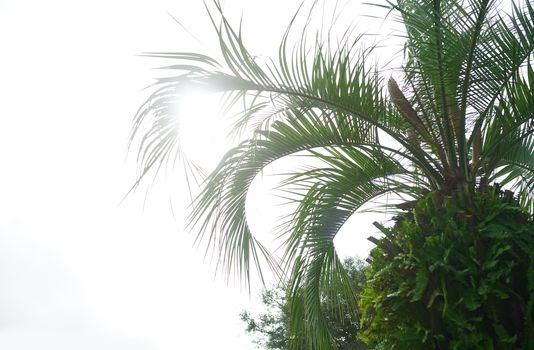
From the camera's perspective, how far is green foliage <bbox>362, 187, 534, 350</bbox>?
3.29m

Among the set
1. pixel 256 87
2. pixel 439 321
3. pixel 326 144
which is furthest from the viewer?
pixel 326 144

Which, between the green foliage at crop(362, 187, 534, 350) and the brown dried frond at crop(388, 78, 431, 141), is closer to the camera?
the green foliage at crop(362, 187, 534, 350)

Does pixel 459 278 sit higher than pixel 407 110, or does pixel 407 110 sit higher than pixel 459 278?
pixel 407 110

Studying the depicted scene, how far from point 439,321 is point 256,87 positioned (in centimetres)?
195

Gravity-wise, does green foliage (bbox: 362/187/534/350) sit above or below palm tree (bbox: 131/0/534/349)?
below

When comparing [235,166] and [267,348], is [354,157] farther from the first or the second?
[267,348]

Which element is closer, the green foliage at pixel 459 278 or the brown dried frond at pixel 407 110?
the green foliage at pixel 459 278

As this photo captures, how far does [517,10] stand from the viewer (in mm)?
3684

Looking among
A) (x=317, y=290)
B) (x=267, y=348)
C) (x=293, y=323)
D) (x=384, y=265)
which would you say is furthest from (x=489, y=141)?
(x=267, y=348)

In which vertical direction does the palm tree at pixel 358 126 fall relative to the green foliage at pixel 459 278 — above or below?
above

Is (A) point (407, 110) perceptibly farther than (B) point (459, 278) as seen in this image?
Yes

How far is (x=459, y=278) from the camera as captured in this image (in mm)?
3369

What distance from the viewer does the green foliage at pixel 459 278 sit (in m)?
3.29

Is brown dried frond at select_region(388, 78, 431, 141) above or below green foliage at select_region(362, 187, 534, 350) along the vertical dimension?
above
